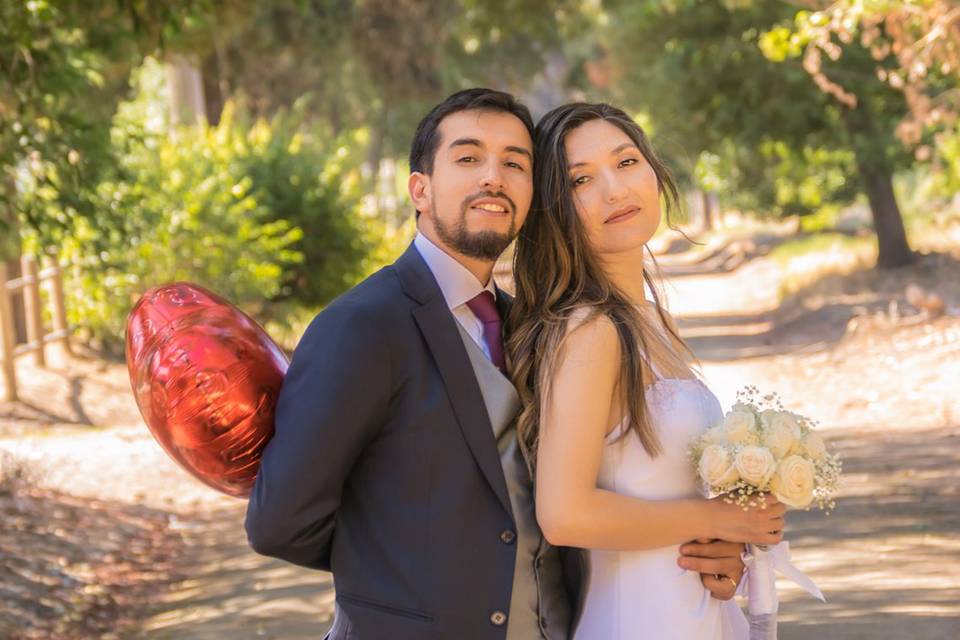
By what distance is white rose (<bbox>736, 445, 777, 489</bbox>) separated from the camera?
3.14m

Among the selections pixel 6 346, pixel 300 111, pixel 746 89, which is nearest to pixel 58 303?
pixel 6 346

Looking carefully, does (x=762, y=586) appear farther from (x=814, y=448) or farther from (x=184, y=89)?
(x=184, y=89)

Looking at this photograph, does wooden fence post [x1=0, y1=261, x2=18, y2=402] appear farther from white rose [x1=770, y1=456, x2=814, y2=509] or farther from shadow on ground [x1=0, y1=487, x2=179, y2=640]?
white rose [x1=770, y1=456, x2=814, y2=509]

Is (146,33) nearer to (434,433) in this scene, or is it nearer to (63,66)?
(63,66)

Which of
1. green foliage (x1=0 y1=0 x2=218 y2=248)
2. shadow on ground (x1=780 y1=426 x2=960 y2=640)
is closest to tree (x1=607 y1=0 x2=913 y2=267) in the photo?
shadow on ground (x1=780 y1=426 x2=960 y2=640)

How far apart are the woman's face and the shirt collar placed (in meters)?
0.36

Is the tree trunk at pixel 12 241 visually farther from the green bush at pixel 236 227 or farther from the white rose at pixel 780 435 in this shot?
the white rose at pixel 780 435

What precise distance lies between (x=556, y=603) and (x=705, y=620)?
1.26ft

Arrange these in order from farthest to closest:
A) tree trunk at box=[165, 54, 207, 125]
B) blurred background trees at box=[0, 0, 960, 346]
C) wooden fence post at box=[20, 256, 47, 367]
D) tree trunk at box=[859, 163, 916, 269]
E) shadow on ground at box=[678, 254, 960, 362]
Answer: tree trunk at box=[859, 163, 916, 269] → tree trunk at box=[165, 54, 207, 125] → shadow on ground at box=[678, 254, 960, 362] → wooden fence post at box=[20, 256, 47, 367] → blurred background trees at box=[0, 0, 960, 346]

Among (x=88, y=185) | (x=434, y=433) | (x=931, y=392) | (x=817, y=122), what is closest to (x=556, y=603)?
(x=434, y=433)

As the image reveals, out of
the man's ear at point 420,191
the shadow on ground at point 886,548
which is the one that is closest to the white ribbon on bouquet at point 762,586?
the man's ear at point 420,191

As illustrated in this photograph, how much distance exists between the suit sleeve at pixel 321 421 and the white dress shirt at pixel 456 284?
0.29m

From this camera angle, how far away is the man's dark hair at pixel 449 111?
3.32 metres

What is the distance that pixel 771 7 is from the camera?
69.2 feet
